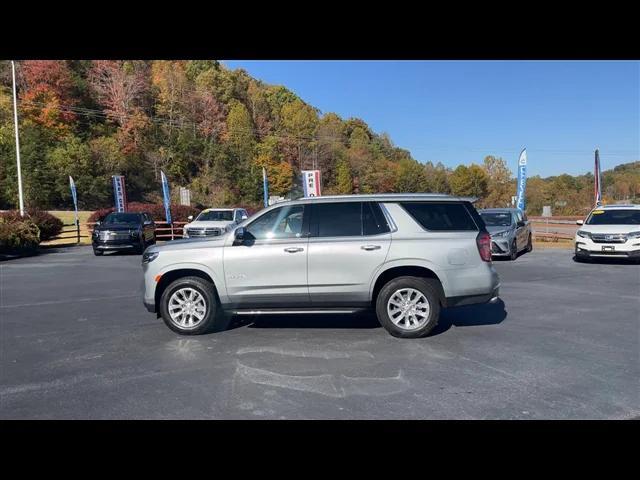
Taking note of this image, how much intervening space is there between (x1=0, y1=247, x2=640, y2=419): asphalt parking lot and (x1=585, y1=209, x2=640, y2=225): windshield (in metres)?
6.79

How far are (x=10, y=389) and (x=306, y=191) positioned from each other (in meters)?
26.3

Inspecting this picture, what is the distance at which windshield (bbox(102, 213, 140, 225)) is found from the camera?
784 inches

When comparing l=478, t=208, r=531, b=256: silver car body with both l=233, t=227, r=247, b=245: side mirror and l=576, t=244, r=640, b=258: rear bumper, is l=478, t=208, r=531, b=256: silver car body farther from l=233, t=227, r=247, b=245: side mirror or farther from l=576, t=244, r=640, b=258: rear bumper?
l=233, t=227, r=247, b=245: side mirror

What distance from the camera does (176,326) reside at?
22.0 ft

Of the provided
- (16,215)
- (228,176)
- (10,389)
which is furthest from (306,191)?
(228,176)

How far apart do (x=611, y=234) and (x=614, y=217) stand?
1598mm

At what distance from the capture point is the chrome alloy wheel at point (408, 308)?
6406 mm

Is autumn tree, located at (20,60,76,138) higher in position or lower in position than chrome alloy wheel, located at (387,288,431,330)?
higher

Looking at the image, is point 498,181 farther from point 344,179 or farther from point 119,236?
point 119,236

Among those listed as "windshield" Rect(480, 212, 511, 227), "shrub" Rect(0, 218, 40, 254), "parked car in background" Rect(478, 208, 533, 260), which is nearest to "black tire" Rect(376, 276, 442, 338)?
"parked car in background" Rect(478, 208, 533, 260)

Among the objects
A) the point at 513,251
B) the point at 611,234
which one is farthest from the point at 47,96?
the point at 611,234

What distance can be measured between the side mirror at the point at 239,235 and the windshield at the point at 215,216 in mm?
14374
